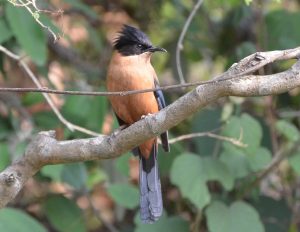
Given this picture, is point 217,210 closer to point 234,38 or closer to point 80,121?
point 80,121

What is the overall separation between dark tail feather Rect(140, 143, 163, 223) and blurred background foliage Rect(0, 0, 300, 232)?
0.13 meters

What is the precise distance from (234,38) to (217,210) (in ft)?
7.03

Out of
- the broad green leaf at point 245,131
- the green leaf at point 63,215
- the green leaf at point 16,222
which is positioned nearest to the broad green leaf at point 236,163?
the broad green leaf at point 245,131

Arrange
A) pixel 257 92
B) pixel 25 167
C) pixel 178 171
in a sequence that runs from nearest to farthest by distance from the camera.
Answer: pixel 257 92
pixel 25 167
pixel 178 171

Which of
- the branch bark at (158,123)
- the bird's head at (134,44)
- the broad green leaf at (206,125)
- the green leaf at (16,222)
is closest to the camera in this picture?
the branch bark at (158,123)

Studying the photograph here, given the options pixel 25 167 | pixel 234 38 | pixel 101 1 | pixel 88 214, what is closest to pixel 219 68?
pixel 234 38

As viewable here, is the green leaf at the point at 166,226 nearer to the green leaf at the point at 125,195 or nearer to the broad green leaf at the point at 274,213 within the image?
the green leaf at the point at 125,195

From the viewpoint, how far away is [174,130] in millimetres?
6277

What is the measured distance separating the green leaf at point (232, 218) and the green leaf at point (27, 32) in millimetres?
1388

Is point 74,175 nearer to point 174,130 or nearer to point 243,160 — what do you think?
point 243,160

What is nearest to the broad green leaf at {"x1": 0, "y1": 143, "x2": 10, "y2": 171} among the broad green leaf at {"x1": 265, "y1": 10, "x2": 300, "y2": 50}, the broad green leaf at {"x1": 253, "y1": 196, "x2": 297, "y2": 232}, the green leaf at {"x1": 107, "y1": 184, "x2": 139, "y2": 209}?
the green leaf at {"x1": 107, "y1": 184, "x2": 139, "y2": 209}

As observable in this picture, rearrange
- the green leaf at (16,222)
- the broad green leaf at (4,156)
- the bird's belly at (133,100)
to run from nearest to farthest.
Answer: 1. the green leaf at (16,222)
2. the bird's belly at (133,100)
3. the broad green leaf at (4,156)

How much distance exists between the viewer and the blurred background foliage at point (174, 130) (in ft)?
15.9

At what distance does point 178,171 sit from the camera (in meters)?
4.82
